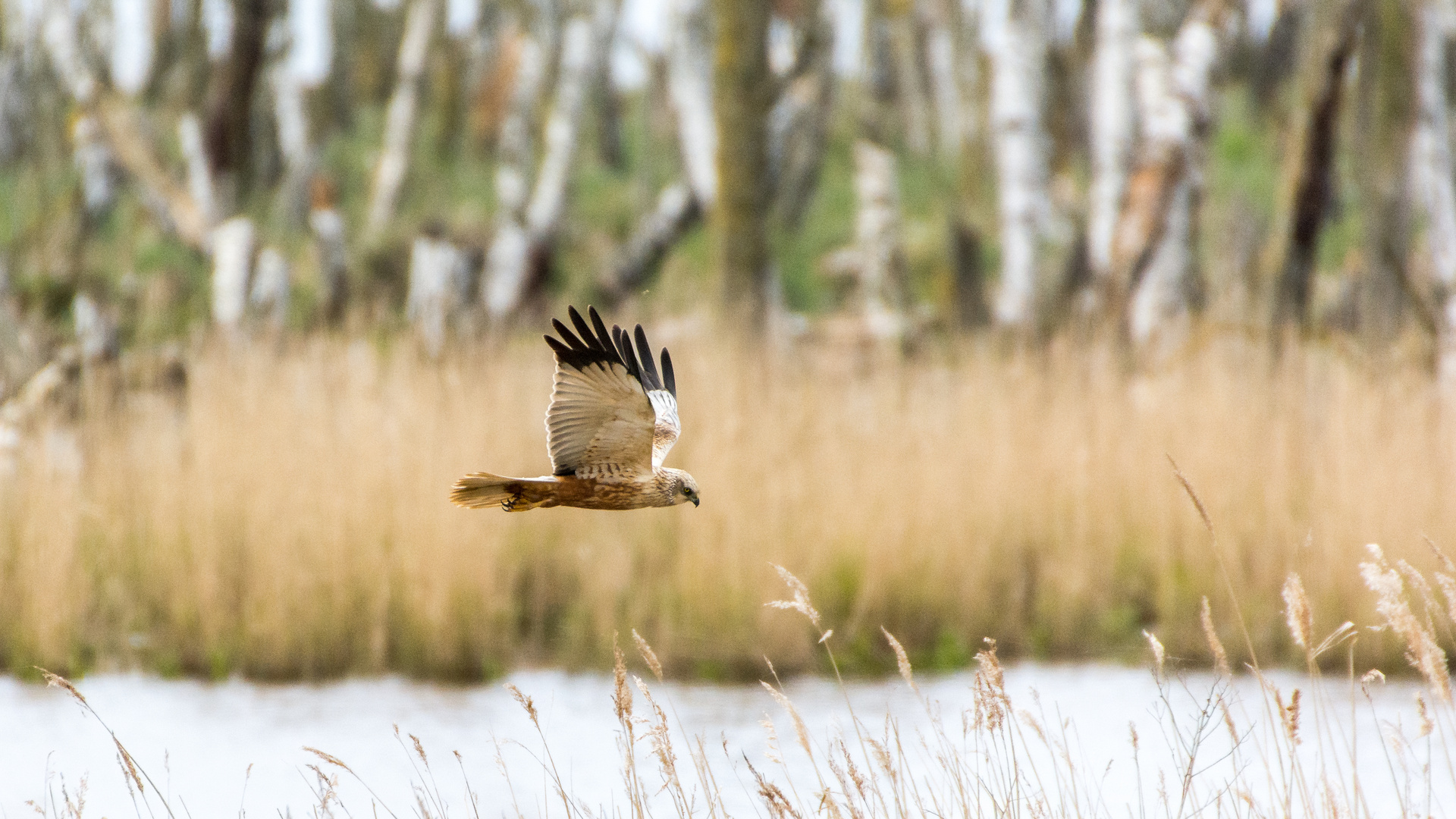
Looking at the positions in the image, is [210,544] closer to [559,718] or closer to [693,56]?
[559,718]

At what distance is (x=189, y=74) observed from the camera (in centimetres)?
1504

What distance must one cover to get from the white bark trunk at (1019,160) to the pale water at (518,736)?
15.1ft

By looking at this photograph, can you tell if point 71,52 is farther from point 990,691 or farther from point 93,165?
point 990,691

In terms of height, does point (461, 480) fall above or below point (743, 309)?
below

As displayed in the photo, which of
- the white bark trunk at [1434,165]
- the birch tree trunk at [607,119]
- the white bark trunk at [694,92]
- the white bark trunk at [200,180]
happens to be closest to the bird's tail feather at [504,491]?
the white bark trunk at [1434,165]

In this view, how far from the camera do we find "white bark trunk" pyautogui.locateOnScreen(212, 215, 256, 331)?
988cm

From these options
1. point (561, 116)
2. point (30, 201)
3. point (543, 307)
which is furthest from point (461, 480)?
point (30, 201)

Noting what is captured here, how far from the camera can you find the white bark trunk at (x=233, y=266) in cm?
988

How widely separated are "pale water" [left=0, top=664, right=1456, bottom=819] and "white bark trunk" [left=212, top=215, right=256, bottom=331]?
15.6 feet

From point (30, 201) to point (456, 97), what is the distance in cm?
630

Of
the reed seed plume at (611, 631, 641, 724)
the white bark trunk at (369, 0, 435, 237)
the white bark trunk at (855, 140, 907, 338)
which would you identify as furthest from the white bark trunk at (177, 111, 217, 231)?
the reed seed plume at (611, 631, 641, 724)

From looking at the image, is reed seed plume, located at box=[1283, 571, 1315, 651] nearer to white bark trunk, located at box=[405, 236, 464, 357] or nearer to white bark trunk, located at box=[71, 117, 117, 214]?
white bark trunk, located at box=[405, 236, 464, 357]

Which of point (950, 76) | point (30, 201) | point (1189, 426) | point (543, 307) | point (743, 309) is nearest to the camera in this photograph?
point (1189, 426)

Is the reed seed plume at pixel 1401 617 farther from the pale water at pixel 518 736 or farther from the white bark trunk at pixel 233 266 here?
the white bark trunk at pixel 233 266
